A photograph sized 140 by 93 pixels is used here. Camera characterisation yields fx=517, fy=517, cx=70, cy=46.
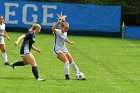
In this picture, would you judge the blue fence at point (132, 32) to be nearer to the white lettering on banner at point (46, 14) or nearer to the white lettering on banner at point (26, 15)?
the white lettering on banner at point (46, 14)

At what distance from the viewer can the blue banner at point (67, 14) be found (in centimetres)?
4850

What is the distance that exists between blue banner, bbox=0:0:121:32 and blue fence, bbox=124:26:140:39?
2.78 ft

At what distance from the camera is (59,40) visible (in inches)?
672

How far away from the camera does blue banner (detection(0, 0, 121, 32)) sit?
1909 inches

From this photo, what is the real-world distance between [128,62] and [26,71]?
264 inches

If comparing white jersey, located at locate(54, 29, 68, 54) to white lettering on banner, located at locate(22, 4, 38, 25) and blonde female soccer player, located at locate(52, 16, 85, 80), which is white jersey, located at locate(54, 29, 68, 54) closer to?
blonde female soccer player, located at locate(52, 16, 85, 80)

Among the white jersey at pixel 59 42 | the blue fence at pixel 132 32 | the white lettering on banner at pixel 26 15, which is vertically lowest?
the blue fence at pixel 132 32

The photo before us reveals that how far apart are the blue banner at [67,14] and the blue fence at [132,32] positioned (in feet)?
2.78

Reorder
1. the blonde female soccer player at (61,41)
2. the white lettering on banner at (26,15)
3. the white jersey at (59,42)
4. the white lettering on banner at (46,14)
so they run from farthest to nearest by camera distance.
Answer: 1. the white lettering on banner at (46,14)
2. the white lettering on banner at (26,15)
3. the white jersey at (59,42)
4. the blonde female soccer player at (61,41)

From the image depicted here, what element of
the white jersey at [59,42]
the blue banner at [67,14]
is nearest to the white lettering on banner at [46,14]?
the blue banner at [67,14]

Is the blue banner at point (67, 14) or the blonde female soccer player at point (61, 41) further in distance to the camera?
the blue banner at point (67, 14)

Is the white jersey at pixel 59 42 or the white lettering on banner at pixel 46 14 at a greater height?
the white jersey at pixel 59 42

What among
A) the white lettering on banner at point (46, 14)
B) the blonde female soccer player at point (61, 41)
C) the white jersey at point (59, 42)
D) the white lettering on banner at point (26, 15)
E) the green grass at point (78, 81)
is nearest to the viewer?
the green grass at point (78, 81)

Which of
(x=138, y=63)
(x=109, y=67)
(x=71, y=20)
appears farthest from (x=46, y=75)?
(x=71, y=20)
